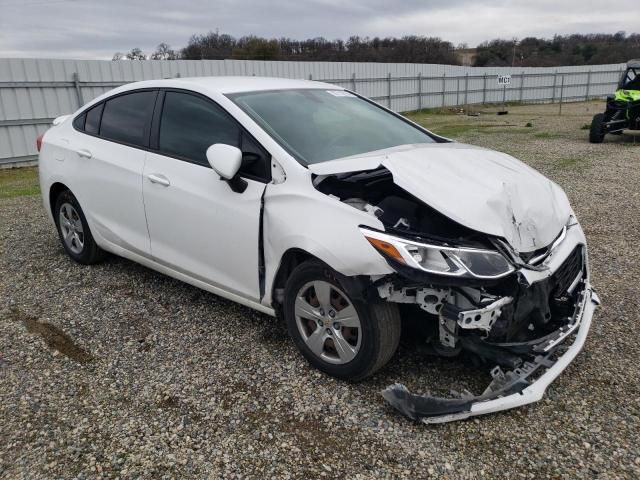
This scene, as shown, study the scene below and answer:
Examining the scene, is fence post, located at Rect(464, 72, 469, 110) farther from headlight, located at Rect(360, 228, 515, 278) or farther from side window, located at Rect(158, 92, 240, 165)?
headlight, located at Rect(360, 228, 515, 278)

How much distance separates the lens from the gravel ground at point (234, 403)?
7.79 feet

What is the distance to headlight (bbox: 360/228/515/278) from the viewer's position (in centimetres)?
241

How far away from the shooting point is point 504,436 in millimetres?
2512

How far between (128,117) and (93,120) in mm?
565

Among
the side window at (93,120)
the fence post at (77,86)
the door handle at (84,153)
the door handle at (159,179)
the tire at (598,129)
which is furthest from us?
the tire at (598,129)

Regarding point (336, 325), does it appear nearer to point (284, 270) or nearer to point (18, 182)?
point (284, 270)

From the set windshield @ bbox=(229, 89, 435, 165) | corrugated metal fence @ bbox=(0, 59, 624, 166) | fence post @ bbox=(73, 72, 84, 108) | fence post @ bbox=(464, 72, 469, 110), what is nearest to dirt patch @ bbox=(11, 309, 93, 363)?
windshield @ bbox=(229, 89, 435, 165)

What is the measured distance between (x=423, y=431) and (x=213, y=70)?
52.2ft

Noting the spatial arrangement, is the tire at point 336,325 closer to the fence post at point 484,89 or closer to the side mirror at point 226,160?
the side mirror at point 226,160

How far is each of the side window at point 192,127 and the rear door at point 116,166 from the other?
218 millimetres

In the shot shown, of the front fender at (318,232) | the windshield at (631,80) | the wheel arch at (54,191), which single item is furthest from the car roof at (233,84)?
the windshield at (631,80)

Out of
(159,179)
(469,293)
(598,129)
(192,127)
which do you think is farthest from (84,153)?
(598,129)

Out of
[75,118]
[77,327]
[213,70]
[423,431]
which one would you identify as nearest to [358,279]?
[423,431]

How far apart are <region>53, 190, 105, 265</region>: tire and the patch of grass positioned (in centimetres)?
485
